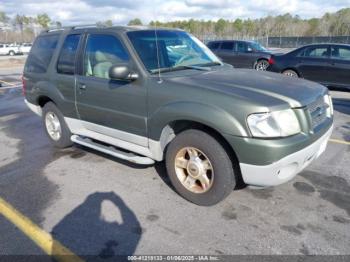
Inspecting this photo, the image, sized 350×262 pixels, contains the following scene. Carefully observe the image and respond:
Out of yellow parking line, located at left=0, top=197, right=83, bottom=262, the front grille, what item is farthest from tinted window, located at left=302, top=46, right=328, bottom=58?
yellow parking line, located at left=0, top=197, right=83, bottom=262

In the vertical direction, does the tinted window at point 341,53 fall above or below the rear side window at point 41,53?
below

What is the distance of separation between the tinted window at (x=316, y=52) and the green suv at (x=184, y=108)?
23.3 feet

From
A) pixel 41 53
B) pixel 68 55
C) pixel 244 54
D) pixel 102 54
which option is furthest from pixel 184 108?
pixel 244 54

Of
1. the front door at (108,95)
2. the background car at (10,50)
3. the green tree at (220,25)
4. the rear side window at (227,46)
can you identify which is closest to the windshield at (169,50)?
the front door at (108,95)

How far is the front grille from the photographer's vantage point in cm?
319

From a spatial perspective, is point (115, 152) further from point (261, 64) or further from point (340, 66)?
point (261, 64)

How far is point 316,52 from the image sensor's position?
33.8ft

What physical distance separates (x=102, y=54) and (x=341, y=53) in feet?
27.8

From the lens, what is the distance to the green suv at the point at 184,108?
2.92m

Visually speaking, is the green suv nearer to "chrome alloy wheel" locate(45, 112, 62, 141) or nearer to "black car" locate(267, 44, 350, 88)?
"chrome alloy wheel" locate(45, 112, 62, 141)

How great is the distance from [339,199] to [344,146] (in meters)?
1.98

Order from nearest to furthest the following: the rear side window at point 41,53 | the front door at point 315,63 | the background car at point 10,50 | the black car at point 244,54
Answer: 1. the rear side window at point 41,53
2. the front door at point 315,63
3. the black car at point 244,54
4. the background car at point 10,50

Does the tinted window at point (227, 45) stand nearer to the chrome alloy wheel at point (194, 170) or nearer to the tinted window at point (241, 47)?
the tinted window at point (241, 47)

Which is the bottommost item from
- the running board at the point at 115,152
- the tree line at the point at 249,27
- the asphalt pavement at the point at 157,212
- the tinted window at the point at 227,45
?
the asphalt pavement at the point at 157,212
